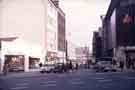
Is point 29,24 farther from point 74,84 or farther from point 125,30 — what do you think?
point 74,84

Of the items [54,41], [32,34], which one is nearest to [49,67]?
[32,34]

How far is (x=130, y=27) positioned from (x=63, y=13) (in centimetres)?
4317

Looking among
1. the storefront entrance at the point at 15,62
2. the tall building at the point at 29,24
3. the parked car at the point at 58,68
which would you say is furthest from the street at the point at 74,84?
the tall building at the point at 29,24

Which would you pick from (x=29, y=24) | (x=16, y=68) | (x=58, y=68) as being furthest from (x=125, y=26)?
(x=58, y=68)

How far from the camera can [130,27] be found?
280 feet

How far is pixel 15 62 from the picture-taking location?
61.2 meters

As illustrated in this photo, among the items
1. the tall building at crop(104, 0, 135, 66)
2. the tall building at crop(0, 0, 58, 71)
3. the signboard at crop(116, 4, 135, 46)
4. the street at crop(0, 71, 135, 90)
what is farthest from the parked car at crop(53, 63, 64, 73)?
the signboard at crop(116, 4, 135, 46)

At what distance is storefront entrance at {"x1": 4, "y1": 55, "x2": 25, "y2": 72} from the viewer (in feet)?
196

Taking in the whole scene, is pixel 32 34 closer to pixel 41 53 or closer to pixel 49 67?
pixel 41 53

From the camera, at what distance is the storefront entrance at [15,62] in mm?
59719

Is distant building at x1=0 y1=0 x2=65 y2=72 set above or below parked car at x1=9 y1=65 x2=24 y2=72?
above

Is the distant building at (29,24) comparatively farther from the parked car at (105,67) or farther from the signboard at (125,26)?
the parked car at (105,67)

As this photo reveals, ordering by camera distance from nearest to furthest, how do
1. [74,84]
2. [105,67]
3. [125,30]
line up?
[74,84], [105,67], [125,30]

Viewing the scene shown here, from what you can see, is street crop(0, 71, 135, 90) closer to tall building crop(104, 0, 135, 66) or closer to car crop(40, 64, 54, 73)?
car crop(40, 64, 54, 73)
